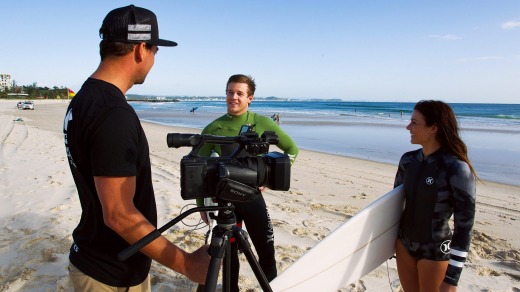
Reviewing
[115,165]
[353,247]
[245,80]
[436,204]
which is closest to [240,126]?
[245,80]

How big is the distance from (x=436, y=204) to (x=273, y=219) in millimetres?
2645

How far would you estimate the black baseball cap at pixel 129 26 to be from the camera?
1.22 metres

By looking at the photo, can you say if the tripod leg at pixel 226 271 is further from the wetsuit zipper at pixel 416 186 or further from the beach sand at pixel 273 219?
the beach sand at pixel 273 219

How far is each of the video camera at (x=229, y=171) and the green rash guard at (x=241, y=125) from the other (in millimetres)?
1469

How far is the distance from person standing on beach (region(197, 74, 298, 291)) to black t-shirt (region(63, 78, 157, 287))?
1.09m

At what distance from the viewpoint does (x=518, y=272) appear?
3199 mm

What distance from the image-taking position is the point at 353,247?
8.15ft

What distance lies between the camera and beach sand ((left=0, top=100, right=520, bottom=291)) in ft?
9.78

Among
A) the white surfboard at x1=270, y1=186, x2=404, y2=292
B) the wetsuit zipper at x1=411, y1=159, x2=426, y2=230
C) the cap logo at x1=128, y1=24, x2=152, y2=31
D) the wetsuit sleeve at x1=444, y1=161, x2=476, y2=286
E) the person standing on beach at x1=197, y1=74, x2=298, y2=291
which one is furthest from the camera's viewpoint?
the person standing on beach at x1=197, y1=74, x2=298, y2=291

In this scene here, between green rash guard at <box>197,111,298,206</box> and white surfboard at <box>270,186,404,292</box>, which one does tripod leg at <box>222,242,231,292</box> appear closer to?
white surfboard at <box>270,186,404,292</box>

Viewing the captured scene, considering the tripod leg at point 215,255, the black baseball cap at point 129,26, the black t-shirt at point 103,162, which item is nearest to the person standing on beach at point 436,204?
the tripod leg at point 215,255

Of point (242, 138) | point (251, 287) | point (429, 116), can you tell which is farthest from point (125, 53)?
point (251, 287)

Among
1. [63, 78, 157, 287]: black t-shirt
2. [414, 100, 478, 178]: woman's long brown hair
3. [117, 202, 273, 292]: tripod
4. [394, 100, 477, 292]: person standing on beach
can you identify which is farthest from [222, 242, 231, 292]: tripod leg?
[414, 100, 478, 178]: woman's long brown hair

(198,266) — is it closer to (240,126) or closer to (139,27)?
(139,27)
